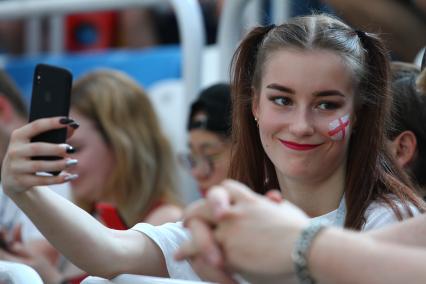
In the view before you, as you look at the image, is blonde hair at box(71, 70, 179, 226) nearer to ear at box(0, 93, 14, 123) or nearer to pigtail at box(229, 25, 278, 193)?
ear at box(0, 93, 14, 123)

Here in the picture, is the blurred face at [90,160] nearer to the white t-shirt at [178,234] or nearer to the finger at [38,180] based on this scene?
the white t-shirt at [178,234]

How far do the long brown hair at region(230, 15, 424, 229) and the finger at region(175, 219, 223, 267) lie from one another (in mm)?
684

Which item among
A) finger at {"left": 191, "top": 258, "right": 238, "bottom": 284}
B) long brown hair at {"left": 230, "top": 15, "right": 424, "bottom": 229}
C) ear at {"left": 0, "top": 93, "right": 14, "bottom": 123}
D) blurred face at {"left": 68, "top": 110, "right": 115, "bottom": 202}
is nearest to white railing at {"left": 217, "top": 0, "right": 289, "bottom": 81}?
blurred face at {"left": 68, "top": 110, "right": 115, "bottom": 202}

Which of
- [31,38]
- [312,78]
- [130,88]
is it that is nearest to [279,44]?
[312,78]

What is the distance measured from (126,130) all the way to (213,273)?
91.6 inches

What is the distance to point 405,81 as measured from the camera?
2588 mm

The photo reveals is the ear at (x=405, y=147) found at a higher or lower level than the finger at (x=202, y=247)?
lower

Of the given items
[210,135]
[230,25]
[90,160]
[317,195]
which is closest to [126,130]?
[90,160]

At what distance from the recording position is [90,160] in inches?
145

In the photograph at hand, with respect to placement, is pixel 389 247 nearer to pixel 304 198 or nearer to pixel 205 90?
pixel 304 198

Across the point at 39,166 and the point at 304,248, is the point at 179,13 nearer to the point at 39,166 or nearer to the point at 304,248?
the point at 39,166

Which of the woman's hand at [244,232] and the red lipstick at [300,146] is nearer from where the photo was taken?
the woman's hand at [244,232]

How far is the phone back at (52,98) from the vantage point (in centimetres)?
198

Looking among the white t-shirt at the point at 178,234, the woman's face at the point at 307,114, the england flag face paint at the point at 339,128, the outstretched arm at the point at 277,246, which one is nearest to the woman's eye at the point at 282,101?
the woman's face at the point at 307,114
